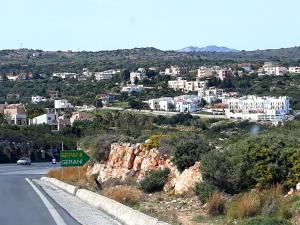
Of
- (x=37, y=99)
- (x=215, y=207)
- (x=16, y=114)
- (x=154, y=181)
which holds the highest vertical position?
(x=215, y=207)

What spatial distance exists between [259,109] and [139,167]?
64.9 m

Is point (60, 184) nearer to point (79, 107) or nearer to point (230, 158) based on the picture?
point (230, 158)

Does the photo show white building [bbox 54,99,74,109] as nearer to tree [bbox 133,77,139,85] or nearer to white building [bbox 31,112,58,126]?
white building [bbox 31,112,58,126]

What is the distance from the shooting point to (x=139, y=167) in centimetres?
3359

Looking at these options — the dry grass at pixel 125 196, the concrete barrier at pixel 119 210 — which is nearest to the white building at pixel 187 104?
the concrete barrier at pixel 119 210

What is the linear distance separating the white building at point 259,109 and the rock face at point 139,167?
4484 centimetres

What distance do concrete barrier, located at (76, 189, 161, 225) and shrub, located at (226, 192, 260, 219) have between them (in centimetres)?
198

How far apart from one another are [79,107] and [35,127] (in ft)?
96.1

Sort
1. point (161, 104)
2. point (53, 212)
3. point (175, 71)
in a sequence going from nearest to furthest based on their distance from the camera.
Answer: point (53, 212)
point (161, 104)
point (175, 71)

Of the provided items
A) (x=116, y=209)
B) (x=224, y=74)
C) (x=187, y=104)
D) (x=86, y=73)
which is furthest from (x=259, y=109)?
(x=86, y=73)

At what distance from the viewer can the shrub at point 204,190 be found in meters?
19.5

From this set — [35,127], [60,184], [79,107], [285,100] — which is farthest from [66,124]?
[60,184]

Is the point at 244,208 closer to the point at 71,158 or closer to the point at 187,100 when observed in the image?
the point at 71,158

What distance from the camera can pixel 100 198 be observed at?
74.5ft
